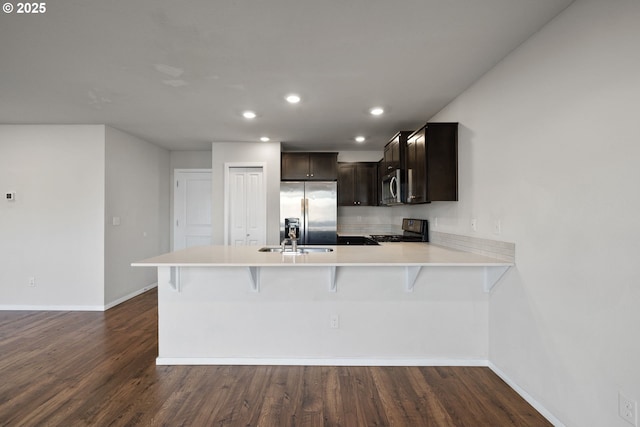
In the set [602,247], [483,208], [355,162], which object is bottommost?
[602,247]

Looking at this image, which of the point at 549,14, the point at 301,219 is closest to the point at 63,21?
the point at 549,14

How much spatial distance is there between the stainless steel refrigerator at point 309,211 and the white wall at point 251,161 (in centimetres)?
12

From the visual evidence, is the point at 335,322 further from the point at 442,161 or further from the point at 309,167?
the point at 309,167

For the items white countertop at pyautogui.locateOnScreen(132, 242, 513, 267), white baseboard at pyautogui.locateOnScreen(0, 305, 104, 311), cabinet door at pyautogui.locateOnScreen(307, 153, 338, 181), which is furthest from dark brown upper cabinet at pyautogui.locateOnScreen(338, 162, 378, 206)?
white baseboard at pyautogui.locateOnScreen(0, 305, 104, 311)

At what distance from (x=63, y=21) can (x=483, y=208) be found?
325cm

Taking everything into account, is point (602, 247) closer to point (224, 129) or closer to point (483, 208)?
point (483, 208)

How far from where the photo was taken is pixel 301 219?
203 inches

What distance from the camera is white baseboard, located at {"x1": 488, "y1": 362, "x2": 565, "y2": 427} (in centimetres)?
197

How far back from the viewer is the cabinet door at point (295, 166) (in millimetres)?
5309

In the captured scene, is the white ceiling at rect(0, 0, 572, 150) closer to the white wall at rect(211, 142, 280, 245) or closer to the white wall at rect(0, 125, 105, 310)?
the white wall at rect(0, 125, 105, 310)

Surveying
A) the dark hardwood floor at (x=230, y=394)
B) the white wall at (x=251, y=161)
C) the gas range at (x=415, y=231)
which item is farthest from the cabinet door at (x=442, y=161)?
the white wall at (x=251, y=161)

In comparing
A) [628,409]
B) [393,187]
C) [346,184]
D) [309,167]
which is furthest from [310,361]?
[346,184]

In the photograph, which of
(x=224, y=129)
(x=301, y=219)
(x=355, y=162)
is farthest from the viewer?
(x=355, y=162)

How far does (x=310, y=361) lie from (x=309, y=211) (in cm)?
274
